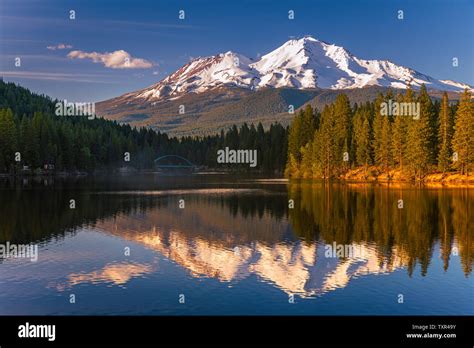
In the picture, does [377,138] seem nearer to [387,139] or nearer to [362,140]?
[362,140]

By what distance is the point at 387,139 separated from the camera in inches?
4788

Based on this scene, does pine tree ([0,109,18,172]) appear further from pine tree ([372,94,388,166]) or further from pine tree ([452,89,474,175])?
pine tree ([452,89,474,175])

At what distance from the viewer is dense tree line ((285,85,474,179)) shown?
106m

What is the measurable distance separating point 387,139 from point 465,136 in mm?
20592

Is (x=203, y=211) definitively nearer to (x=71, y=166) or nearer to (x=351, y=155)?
(x=351, y=155)

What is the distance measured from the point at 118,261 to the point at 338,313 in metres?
16.9

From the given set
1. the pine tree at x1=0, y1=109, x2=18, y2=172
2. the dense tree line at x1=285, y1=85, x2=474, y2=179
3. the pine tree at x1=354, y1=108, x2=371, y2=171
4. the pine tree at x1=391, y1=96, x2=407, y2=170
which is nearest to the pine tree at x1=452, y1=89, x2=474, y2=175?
the dense tree line at x1=285, y1=85, x2=474, y2=179

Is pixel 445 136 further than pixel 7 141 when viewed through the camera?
No

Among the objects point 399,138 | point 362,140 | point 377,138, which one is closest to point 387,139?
point 399,138

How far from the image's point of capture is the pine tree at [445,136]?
352 feet

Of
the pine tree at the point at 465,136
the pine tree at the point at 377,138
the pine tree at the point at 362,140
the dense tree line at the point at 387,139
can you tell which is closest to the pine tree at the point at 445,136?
the dense tree line at the point at 387,139
